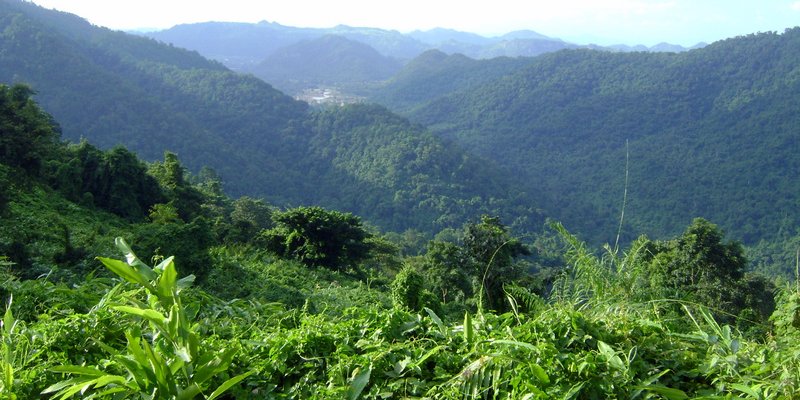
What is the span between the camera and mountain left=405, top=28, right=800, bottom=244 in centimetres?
5434

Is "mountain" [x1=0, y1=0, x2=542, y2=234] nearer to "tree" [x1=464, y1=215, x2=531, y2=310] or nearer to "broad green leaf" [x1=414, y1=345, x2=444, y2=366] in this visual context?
"tree" [x1=464, y1=215, x2=531, y2=310]

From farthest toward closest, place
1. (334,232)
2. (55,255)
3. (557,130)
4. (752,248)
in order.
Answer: (557,130) < (752,248) < (334,232) < (55,255)

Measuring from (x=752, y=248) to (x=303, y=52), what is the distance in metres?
167

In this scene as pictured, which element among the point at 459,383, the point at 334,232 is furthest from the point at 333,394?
the point at 334,232

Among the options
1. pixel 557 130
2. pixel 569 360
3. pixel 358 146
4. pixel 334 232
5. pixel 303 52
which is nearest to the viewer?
pixel 569 360

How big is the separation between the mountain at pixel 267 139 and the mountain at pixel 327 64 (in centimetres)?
8544

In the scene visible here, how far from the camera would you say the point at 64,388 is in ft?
5.05

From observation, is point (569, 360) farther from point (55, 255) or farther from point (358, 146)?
point (358, 146)

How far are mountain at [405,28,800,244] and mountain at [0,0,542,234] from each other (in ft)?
32.7

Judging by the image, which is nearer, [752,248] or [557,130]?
[752,248]

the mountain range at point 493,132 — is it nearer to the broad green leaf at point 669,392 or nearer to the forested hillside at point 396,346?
the forested hillside at point 396,346

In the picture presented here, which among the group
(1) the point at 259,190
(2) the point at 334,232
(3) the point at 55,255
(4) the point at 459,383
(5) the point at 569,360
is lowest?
(1) the point at 259,190

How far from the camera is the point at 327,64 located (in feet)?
600

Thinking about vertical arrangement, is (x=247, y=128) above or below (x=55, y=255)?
below
